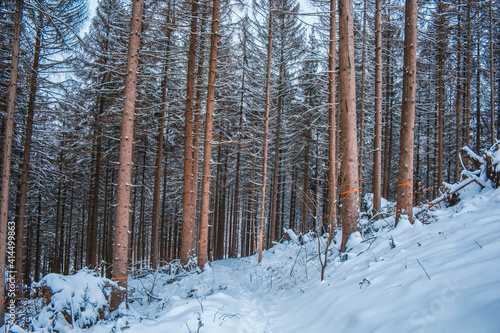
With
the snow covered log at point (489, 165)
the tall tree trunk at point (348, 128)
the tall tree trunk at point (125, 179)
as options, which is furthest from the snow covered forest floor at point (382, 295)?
the tall tree trunk at point (125, 179)

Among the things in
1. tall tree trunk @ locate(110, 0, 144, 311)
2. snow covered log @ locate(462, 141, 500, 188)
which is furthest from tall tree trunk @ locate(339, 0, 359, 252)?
tall tree trunk @ locate(110, 0, 144, 311)

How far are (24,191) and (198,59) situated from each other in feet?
28.8

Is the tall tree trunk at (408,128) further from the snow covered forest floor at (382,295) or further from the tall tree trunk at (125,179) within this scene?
the tall tree trunk at (125,179)

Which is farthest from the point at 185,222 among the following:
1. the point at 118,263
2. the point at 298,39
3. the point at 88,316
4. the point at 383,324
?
the point at 298,39

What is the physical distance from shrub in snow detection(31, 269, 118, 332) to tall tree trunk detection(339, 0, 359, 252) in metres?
5.10

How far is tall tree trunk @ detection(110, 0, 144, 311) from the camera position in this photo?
584 cm

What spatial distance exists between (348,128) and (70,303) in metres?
6.30

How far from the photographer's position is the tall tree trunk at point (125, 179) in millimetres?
5840

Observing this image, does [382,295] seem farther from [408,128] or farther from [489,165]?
[489,165]

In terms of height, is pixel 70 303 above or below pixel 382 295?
below

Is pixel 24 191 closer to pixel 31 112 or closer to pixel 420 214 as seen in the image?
pixel 31 112

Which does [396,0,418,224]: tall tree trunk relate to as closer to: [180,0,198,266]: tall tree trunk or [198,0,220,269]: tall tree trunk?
[198,0,220,269]: tall tree trunk

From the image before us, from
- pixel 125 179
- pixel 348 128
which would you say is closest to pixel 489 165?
pixel 348 128

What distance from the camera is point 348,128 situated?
5.32 metres
